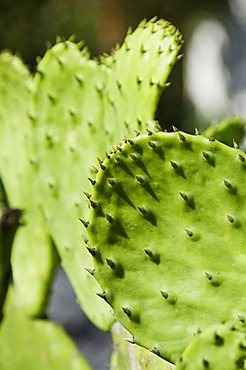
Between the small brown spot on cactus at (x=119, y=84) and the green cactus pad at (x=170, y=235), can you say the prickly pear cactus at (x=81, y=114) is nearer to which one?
the small brown spot on cactus at (x=119, y=84)

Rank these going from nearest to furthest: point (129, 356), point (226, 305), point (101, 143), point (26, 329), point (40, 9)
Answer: point (226, 305) < point (129, 356) < point (101, 143) < point (26, 329) < point (40, 9)

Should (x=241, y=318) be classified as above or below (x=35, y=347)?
above

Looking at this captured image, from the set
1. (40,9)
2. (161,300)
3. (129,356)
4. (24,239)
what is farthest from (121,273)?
(40,9)

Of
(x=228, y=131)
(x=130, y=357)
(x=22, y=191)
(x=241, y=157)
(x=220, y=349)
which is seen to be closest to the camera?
(x=220, y=349)

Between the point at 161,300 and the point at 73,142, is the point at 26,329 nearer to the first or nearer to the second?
the point at 73,142

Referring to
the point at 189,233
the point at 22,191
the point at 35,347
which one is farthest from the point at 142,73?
the point at 35,347

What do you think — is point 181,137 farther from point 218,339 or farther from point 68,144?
point 68,144

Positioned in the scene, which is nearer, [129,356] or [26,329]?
[129,356]
